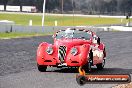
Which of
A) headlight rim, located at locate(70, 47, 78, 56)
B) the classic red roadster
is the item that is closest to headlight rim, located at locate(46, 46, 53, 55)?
the classic red roadster

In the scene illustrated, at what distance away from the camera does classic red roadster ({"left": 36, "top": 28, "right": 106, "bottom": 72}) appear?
480 inches

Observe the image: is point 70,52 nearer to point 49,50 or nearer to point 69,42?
point 69,42

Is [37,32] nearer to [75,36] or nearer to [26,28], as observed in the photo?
[26,28]

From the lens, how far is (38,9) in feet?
406

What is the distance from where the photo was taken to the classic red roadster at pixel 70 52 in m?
12.2

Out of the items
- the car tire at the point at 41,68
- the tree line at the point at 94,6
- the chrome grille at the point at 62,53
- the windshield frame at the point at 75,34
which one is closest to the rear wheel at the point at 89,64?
the chrome grille at the point at 62,53

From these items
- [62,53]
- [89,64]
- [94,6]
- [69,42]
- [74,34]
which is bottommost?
[94,6]

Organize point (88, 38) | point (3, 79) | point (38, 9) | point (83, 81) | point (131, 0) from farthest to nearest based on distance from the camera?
point (131, 0) → point (38, 9) → point (88, 38) → point (3, 79) → point (83, 81)

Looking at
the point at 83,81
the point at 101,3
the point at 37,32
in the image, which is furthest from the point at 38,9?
the point at 83,81

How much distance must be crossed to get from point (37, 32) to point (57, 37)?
2750cm

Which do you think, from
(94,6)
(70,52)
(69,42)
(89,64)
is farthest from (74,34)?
(94,6)

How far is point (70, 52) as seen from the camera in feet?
40.4

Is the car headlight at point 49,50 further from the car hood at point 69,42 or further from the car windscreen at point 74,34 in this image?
the car windscreen at point 74,34

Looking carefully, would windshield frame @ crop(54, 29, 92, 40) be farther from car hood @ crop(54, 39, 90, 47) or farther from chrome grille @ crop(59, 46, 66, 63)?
chrome grille @ crop(59, 46, 66, 63)
